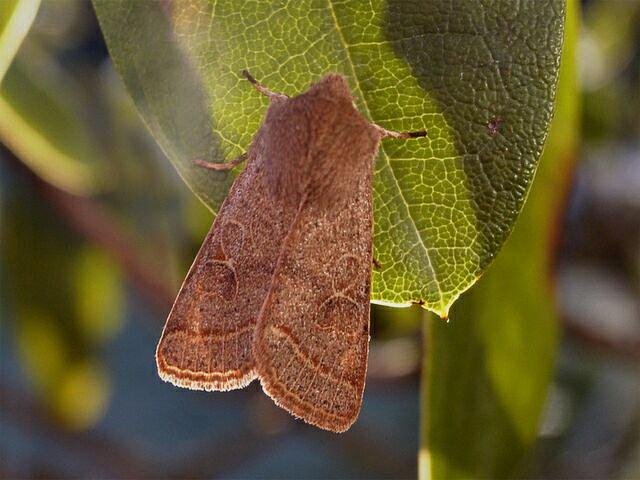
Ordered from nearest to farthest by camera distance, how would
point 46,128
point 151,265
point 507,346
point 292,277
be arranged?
point 292,277
point 507,346
point 46,128
point 151,265

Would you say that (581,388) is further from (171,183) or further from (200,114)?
(200,114)

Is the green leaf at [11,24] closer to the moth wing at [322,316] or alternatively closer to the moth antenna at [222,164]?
the moth antenna at [222,164]

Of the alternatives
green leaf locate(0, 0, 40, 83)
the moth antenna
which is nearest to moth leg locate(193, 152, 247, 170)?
the moth antenna

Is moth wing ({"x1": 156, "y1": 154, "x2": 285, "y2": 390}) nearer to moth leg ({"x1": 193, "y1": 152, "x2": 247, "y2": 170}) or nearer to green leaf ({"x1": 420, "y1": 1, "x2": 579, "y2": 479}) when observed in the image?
moth leg ({"x1": 193, "y1": 152, "x2": 247, "y2": 170})

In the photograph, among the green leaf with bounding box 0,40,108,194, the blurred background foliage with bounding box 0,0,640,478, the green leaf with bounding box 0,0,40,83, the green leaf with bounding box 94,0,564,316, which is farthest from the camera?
the blurred background foliage with bounding box 0,0,640,478

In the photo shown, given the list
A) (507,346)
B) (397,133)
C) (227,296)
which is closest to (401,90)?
(397,133)

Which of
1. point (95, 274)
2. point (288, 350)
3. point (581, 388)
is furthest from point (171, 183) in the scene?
point (288, 350)

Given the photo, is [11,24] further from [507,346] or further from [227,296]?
[507,346]

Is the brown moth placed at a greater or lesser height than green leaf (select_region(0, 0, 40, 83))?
lesser
